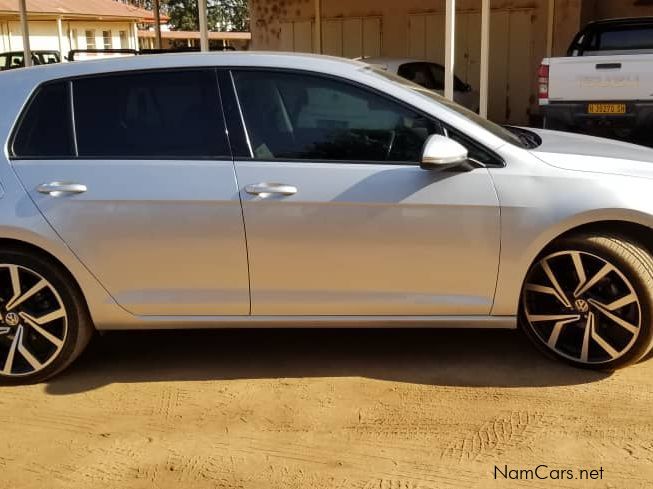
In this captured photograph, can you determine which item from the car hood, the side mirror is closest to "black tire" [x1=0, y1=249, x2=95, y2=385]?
the side mirror

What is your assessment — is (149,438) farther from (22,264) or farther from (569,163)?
(569,163)

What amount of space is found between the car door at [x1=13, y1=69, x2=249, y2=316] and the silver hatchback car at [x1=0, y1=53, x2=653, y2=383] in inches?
0.4

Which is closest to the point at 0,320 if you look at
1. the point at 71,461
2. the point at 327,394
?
the point at 71,461

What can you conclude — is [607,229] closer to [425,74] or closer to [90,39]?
[425,74]

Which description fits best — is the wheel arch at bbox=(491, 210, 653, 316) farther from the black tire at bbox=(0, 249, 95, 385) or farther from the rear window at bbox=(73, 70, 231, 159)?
the black tire at bbox=(0, 249, 95, 385)

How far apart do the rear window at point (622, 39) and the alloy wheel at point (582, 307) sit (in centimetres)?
769

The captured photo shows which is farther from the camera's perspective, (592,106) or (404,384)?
(592,106)

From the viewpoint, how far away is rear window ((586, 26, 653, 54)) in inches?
410

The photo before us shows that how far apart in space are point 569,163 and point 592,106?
553 cm

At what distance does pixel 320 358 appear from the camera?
429 centimetres

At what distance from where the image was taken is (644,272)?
375 cm

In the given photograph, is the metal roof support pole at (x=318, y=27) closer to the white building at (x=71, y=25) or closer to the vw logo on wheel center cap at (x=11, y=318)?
the white building at (x=71, y=25)

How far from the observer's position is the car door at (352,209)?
3744mm

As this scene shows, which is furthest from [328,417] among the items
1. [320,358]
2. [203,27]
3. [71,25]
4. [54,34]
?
[71,25]
